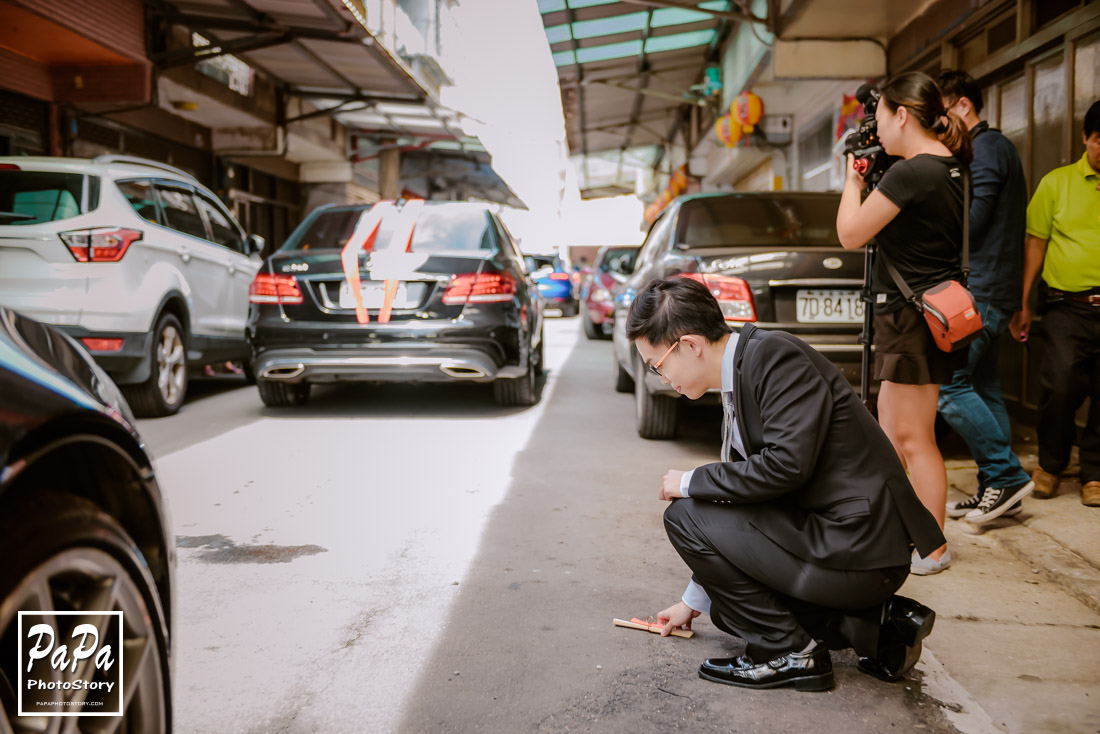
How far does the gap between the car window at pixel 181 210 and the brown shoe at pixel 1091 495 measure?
6234 millimetres

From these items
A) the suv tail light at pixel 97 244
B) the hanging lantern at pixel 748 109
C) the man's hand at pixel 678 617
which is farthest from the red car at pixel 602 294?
the man's hand at pixel 678 617

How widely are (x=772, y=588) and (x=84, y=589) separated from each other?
5.40 feet

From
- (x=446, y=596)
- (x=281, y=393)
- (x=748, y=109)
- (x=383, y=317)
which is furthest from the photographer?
(x=748, y=109)

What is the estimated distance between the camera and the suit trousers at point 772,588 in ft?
7.66

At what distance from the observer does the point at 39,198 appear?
5.89 metres

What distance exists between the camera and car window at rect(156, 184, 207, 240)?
6.94 metres

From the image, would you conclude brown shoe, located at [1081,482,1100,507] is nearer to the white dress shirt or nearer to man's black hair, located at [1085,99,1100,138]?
man's black hair, located at [1085,99,1100,138]

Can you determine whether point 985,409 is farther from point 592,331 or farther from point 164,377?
point 592,331

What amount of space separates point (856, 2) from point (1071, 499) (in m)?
5.57

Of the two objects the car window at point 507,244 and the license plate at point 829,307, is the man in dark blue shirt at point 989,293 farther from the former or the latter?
the car window at point 507,244

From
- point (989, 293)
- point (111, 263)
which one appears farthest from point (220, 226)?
point (989, 293)

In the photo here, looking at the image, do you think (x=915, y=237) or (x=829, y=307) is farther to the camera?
(x=829, y=307)

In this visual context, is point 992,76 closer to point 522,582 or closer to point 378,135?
point 522,582

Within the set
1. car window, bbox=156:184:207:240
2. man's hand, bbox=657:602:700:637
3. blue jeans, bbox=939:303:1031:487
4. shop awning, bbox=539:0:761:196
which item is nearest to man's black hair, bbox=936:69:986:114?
blue jeans, bbox=939:303:1031:487
